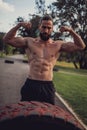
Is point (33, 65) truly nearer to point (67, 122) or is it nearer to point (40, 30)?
point (40, 30)

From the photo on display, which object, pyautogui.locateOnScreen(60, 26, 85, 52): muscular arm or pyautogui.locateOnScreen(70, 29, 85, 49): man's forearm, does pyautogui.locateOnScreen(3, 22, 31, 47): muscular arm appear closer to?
pyautogui.locateOnScreen(60, 26, 85, 52): muscular arm

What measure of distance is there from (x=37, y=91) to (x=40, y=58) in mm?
420

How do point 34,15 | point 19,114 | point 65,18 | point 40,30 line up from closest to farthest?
point 19,114 → point 40,30 → point 65,18 → point 34,15

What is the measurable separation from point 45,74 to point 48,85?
18 centimetres

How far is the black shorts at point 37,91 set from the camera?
14.2ft

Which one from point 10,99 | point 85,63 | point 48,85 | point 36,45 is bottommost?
point 85,63

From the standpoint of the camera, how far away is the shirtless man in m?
4.33

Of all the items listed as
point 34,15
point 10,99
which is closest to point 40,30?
point 10,99

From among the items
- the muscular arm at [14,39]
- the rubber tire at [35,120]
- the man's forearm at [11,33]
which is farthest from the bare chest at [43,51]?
the rubber tire at [35,120]

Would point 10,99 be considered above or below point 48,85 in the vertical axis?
below

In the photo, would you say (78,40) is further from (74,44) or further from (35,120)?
(35,120)

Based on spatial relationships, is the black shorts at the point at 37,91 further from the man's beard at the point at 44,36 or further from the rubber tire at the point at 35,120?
the rubber tire at the point at 35,120

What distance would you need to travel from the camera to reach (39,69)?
452cm

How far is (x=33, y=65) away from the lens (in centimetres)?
450
